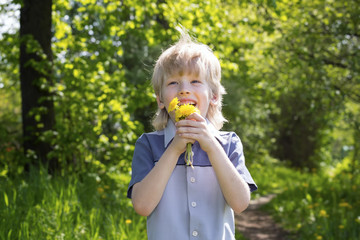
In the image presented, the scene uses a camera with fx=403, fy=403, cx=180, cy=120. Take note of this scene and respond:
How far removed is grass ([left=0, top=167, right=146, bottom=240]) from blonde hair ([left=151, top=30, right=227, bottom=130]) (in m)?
1.51

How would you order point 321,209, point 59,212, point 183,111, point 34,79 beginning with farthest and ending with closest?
point 321,209 → point 34,79 → point 59,212 → point 183,111

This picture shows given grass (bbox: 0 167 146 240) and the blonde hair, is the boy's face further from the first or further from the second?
grass (bbox: 0 167 146 240)

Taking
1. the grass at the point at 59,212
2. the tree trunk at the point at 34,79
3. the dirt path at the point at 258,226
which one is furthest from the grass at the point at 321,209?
the tree trunk at the point at 34,79

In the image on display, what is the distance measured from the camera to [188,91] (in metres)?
1.71

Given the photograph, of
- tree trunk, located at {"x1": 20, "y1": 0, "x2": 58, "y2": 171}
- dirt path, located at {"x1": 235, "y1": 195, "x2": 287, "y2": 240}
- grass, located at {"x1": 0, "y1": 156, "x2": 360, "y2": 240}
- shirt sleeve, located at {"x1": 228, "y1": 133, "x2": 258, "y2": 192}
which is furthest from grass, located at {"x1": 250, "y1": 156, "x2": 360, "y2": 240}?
tree trunk, located at {"x1": 20, "y1": 0, "x2": 58, "y2": 171}

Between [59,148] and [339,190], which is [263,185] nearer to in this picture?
[339,190]

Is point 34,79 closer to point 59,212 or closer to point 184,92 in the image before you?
point 59,212

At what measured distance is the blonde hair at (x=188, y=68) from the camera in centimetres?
176

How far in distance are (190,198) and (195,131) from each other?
288 millimetres

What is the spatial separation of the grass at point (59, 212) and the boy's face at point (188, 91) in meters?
1.58

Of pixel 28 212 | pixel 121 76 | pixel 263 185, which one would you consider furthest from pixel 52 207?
pixel 263 185

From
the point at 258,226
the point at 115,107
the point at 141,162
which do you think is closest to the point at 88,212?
the point at 115,107

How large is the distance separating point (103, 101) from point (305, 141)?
10.2 meters

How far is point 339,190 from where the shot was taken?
21.2 ft
